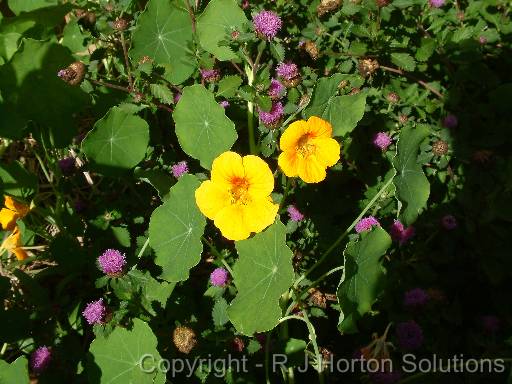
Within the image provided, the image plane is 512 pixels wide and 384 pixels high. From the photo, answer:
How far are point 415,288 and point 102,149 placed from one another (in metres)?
1.68

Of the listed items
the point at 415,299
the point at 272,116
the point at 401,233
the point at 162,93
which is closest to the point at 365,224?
the point at 401,233

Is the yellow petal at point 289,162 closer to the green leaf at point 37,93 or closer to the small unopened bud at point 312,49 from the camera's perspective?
the small unopened bud at point 312,49

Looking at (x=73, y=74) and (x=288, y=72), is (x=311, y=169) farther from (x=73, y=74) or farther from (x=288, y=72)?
(x=73, y=74)

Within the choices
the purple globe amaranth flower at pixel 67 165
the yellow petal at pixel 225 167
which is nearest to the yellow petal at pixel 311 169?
the yellow petal at pixel 225 167

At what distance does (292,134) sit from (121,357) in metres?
1.15

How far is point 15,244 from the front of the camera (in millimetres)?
2512

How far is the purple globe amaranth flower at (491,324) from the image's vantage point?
92.9 inches

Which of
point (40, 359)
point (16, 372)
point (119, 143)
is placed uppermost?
point (119, 143)

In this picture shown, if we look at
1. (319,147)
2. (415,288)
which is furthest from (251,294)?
(415,288)

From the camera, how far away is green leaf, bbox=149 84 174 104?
7.22 ft

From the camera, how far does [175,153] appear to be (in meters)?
2.58

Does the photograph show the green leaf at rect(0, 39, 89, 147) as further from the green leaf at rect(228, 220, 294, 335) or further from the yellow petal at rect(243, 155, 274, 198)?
the green leaf at rect(228, 220, 294, 335)

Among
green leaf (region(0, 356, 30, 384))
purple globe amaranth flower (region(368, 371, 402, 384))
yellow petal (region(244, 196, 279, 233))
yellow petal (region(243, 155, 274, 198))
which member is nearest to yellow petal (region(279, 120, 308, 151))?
yellow petal (region(243, 155, 274, 198))

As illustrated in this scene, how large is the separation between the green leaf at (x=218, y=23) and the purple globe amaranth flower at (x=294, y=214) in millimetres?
771
